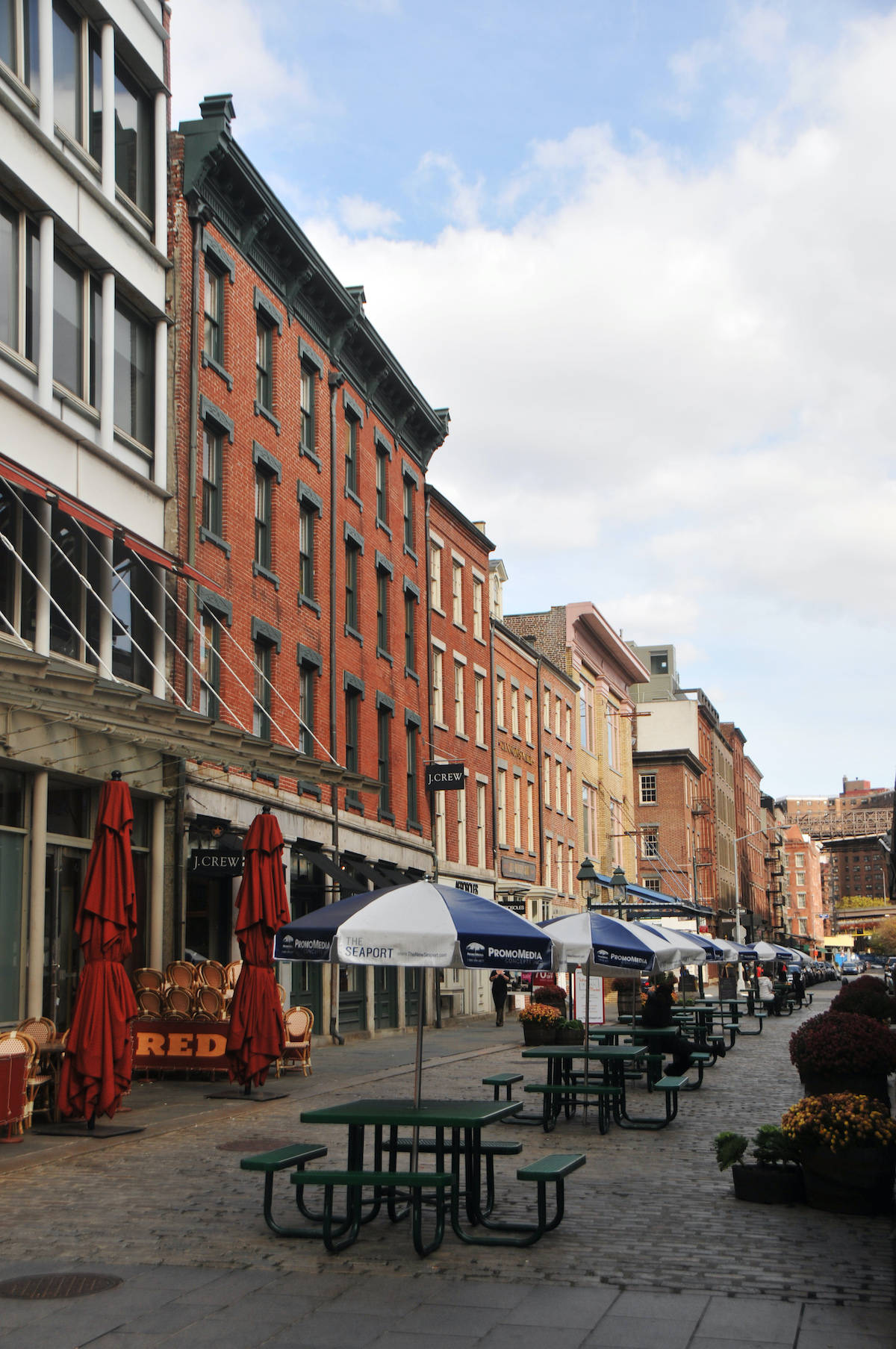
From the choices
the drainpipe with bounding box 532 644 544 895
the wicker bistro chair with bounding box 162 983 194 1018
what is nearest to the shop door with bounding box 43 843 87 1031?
the wicker bistro chair with bounding box 162 983 194 1018

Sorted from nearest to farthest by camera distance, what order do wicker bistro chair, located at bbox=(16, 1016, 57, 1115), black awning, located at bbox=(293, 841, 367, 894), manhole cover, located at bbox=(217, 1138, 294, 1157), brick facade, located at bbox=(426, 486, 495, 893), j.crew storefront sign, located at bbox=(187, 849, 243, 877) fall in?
manhole cover, located at bbox=(217, 1138, 294, 1157), wicker bistro chair, located at bbox=(16, 1016, 57, 1115), j.crew storefront sign, located at bbox=(187, 849, 243, 877), black awning, located at bbox=(293, 841, 367, 894), brick facade, located at bbox=(426, 486, 495, 893)

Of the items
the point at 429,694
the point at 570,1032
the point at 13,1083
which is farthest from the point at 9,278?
the point at 429,694

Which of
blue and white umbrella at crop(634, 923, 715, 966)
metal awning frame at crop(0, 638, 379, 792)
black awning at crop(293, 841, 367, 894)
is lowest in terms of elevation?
blue and white umbrella at crop(634, 923, 715, 966)

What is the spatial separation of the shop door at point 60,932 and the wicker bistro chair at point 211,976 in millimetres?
2042

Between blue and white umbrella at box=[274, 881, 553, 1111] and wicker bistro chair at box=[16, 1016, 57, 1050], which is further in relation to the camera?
wicker bistro chair at box=[16, 1016, 57, 1050]

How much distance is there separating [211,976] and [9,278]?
10.3 m

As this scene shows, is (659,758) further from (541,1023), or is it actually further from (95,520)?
(95,520)

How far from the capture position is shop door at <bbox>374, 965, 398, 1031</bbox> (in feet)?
106

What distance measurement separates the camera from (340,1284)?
8.07 metres

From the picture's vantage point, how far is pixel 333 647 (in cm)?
3011

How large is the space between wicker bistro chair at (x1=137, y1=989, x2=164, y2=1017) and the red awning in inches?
255

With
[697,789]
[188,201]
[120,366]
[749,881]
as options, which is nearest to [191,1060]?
[120,366]

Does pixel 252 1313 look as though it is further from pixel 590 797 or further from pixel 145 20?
pixel 590 797

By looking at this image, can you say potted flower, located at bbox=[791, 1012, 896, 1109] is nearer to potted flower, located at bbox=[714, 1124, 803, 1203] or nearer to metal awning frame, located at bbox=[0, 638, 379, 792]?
potted flower, located at bbox=[714, 1124, 803, 1203]
